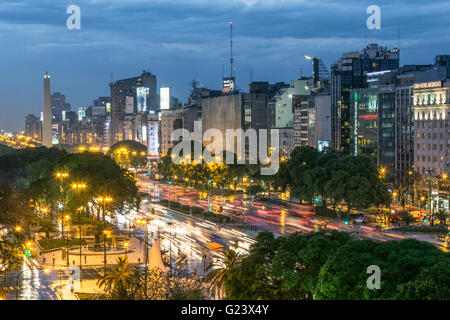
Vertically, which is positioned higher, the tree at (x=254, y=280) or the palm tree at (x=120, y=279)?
the tree at (x=254, y=280)

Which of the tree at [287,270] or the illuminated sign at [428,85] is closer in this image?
the tree at [287,270]

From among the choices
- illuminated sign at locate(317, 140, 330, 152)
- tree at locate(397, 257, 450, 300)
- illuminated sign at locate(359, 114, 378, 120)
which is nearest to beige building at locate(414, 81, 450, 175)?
illuminated sign at locate(359, 114, 378, 120)

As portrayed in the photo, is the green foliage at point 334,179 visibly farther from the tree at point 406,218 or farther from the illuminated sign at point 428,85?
the illuminated sign at point 428,85

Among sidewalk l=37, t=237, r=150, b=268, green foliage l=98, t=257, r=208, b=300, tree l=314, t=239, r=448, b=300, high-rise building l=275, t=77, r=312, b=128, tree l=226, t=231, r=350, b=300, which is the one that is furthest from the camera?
high-rise building l=275, t=77, r=312, b=128

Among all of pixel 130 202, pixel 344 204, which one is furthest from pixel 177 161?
pixel 130 202

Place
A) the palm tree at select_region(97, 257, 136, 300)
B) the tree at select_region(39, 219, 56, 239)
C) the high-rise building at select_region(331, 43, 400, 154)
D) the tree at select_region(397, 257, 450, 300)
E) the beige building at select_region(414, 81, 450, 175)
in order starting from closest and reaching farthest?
the tree at select_region(397, 257, 450, 300), the palm tree at select_region(97, 257, 136, 300), the tree at select_region(39, 219, 56, 239), the beige building at select_region(414, 81, 450, 175), the high-rise building at select_region(331, 43, 400, 154)

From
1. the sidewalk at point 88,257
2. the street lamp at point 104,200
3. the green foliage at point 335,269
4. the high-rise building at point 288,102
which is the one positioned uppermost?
the high-rise building at point 288,102

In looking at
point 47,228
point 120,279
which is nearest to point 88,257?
point 47,228

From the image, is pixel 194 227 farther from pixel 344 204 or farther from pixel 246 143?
pixel 246 143

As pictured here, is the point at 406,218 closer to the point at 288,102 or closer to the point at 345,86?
the point at 345,86

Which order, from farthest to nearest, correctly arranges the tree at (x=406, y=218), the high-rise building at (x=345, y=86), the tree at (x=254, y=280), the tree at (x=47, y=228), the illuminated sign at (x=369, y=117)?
the high-rise building at (x=345, y=86) → the illuminated sign at (x=369, y=117) → the tree at (x=406, y=218) → the tree at (x=47, y=228) → the tree at (x=254, y=280)

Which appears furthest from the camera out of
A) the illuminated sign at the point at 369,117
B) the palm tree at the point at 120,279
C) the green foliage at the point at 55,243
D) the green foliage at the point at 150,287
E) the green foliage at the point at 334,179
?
the illuminated sign at the point at 369,117

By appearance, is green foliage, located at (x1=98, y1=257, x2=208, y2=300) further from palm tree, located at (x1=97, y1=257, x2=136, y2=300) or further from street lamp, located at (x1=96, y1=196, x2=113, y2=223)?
street lamp, located at (x1=96, y1=196, x2=113, y2=223)

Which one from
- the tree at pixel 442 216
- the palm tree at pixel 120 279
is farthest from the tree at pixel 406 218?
the palm tree at pixel 120 279
